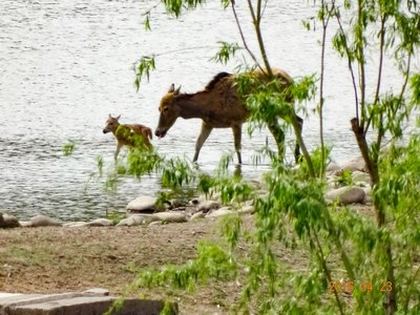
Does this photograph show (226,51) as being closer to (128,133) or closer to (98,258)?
(128,133)

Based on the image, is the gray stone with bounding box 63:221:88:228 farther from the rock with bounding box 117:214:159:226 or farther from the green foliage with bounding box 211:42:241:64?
the green foliage with bounding box 211:42:241:64

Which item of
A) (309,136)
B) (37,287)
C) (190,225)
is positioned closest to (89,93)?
(309,136)

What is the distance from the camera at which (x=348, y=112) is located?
19.8 metres

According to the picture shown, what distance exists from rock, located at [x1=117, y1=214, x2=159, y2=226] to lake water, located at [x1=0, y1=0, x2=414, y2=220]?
1.96ft

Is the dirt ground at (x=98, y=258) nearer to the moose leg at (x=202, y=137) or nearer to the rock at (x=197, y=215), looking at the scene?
the rock at (x=197, y=215)

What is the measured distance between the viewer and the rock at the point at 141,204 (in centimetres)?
1392

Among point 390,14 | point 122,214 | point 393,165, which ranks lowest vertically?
point 122,214

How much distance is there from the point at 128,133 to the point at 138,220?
Result: 4682 millimetres

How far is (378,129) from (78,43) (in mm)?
18968

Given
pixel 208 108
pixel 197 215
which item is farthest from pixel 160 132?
pixel 197 215

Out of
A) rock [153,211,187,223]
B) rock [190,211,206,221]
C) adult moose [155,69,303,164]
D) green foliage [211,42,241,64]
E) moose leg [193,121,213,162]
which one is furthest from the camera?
adult moose [155,69,303,164]

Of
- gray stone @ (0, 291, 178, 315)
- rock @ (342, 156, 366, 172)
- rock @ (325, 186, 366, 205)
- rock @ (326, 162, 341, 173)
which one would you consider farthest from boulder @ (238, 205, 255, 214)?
rock @ (342, 156, 366, 172)

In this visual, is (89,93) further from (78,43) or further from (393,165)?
(393,165)

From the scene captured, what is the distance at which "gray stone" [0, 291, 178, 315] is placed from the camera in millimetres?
7723
